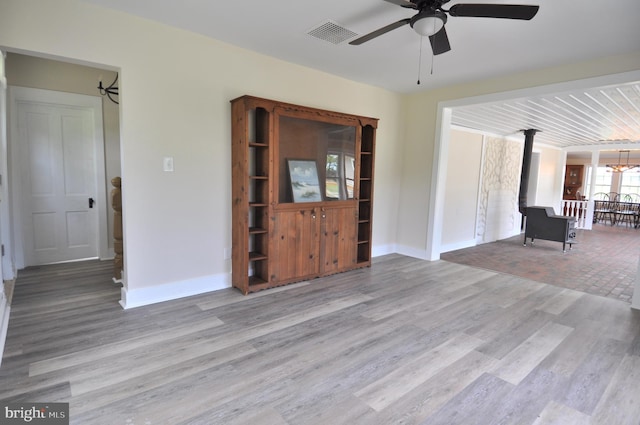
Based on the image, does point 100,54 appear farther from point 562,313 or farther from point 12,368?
point 562,313

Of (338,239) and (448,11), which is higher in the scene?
(448,11)

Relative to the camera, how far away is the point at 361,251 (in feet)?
16.1

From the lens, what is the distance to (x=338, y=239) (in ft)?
14.2

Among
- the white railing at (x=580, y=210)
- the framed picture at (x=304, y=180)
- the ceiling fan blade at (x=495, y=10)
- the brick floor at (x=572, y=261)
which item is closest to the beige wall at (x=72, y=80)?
the framed picture at (x=304, y=180)

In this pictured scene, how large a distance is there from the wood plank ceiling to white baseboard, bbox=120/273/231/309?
161 inches

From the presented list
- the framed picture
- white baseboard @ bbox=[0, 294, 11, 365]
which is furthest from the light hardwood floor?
the framed picture

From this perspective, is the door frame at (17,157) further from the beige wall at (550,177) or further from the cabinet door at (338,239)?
the beige wall at (550,177)

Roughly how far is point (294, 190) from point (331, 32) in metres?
1.68

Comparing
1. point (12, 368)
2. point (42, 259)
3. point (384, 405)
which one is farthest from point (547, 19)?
point (42, 259)

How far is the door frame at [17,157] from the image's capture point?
→ 402cm

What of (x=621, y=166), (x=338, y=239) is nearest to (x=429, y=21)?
(x=338, y=239)

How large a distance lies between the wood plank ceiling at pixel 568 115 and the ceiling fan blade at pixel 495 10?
2.34m

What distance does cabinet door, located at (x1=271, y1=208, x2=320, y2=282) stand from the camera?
3732 mm

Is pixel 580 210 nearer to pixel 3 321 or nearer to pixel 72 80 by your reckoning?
pixel 72 80
